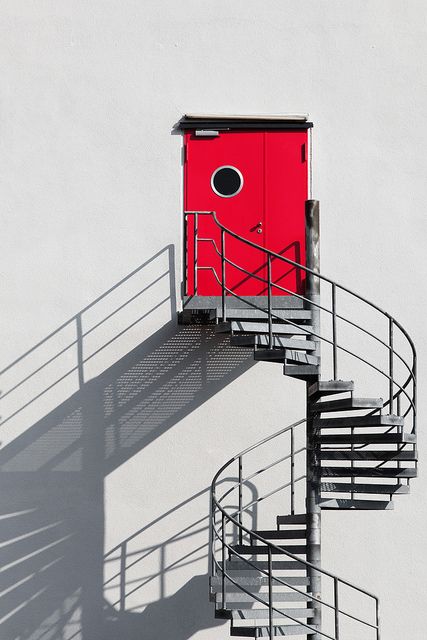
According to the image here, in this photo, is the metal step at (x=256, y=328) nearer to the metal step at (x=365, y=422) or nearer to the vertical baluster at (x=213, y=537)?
the metal step at (x=365, y=422)

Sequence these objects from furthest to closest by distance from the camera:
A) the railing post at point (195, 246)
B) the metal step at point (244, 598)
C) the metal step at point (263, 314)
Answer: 1. the railing post at point (195, 246)
2. the metal step at point (263, 314)
3. the metal step at point (244, 598)

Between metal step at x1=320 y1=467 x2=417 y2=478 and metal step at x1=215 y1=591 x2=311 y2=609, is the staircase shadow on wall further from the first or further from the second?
metal step at x1=320 y1=467 x2=417 y2=478

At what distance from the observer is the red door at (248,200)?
10.5 m

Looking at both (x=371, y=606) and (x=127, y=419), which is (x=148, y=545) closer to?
(x=127, y=419)

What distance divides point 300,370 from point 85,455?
2.27 meters

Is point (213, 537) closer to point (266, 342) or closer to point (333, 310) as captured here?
point (266, 342)

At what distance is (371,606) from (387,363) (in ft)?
7.08

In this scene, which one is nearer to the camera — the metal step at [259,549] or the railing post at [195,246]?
the metal step at [259,549]

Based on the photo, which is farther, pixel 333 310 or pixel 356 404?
pixel 333 310

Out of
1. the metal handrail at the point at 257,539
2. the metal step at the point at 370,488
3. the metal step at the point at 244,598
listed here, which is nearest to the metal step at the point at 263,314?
the metal handrail at the point at 257,539

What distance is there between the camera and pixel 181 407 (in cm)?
1035

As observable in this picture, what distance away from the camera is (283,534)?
31.7ft

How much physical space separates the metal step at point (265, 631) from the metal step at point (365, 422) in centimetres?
161

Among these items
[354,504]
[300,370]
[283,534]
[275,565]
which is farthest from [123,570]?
[300,370]
